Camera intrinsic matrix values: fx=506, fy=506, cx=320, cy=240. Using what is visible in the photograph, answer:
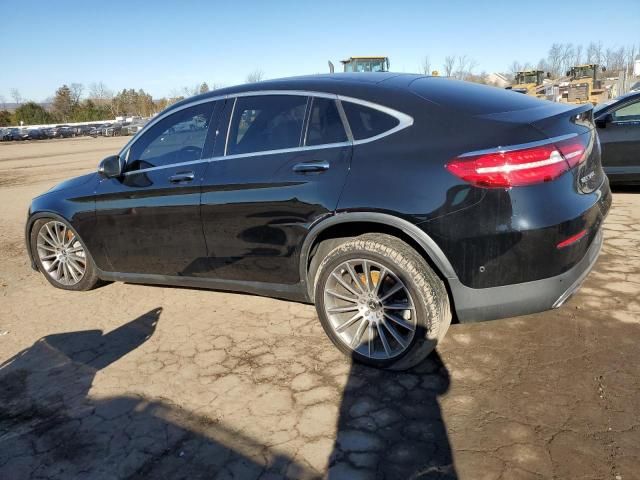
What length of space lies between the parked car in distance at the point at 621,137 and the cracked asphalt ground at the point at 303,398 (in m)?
3.28

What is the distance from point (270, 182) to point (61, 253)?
8.73 feet

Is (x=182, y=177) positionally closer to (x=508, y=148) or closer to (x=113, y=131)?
(x=508, y=148)

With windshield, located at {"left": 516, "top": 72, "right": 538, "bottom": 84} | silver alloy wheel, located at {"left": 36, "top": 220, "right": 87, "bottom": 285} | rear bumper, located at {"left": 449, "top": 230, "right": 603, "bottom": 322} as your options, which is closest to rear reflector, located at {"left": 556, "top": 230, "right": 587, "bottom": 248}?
rear bumper, located at {"left": 449, "top": 230, "right": 603, "bottom": 322}

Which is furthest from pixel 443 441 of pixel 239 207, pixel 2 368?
pixel 2 368

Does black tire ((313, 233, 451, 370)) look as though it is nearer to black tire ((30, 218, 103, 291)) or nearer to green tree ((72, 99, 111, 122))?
black tire ((30, 218, 103, 291))

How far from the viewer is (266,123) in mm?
3496

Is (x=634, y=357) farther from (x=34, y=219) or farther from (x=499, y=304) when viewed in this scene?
(x=34, y=219)

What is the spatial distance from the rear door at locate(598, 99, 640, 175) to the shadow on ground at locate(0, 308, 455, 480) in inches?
210

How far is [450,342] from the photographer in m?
3.42

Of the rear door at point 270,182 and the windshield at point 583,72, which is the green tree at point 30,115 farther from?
the rear door at point 270,182

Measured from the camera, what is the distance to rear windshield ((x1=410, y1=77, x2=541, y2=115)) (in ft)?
9.70

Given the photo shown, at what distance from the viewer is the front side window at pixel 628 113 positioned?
693 cm

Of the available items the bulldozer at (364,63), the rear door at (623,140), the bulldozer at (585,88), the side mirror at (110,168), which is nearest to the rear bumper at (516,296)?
the side mirror at (110,168)

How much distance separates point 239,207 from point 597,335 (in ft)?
8.33
